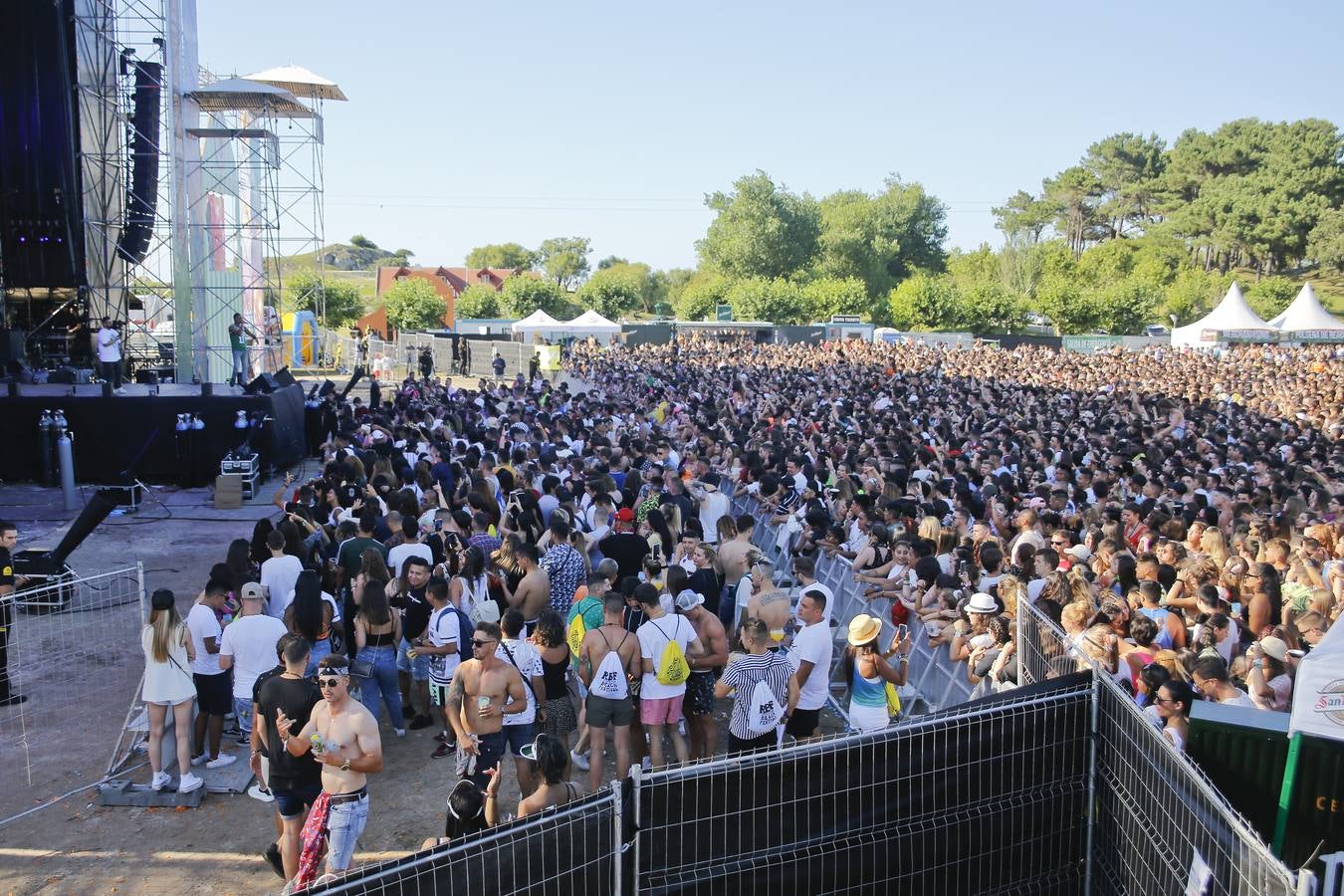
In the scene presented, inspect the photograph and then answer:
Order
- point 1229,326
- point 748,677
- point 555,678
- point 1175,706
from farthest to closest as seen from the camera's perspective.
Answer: point 1229,326
point 555,678
point 748,677
point 1175,706

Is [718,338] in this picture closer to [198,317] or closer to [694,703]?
[198,317]

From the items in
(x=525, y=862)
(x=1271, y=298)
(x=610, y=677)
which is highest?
(x=1271, y=298)

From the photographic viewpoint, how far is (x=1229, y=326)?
44.2m

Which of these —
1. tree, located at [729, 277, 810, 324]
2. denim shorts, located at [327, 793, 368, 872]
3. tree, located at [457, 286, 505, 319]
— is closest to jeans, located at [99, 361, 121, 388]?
denim shorts, located at [327, 793, 368, 872]

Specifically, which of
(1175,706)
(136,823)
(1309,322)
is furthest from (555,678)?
(1309,322)

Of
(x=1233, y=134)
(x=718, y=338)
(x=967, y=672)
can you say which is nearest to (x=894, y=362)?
(x=718, y=338)

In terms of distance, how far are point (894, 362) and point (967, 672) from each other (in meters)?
26.6

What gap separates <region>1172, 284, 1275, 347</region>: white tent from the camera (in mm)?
44281

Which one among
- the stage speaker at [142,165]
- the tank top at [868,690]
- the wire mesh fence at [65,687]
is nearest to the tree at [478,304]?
the stage speaker at [142,165]

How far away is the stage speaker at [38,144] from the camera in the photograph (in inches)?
691

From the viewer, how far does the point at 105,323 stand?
17.6 meters

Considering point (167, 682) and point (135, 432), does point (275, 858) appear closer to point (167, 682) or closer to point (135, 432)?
point (167, 682)

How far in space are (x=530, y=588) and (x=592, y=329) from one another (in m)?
38.9

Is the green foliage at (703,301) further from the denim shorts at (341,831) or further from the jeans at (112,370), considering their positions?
the denim shorts at (341,831)
